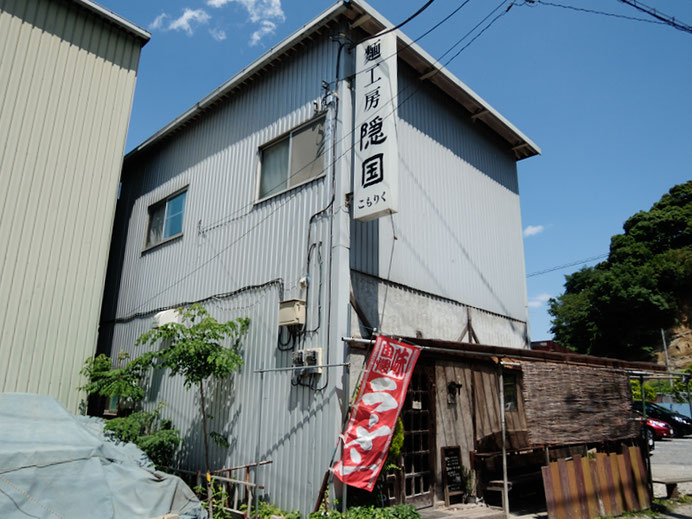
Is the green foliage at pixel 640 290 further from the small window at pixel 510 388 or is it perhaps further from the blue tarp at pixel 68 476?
the blue tarp at pixel 68 476

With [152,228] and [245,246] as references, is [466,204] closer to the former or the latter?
[245,246]

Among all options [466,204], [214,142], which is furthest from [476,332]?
[214,142]

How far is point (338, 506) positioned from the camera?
273 inches

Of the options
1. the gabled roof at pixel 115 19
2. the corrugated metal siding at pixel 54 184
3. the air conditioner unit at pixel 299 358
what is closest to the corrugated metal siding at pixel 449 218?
the air conditioner unit at pixel 299 358

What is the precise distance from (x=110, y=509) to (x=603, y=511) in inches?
308

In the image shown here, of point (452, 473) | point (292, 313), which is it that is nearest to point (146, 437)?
point (292, 313)

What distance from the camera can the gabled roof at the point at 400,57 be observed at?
9118 millimetres

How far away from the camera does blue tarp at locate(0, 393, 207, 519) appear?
5.76 meters

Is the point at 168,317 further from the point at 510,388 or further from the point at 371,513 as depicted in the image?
the point at 510,388

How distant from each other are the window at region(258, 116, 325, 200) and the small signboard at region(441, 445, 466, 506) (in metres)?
5.65

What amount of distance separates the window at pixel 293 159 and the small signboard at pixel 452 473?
18.5 feet

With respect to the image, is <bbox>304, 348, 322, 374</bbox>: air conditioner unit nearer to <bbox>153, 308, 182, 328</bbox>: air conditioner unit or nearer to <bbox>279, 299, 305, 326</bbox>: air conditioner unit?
<bbox>279, 299, 305, 326</bbox>: air conditioner unit

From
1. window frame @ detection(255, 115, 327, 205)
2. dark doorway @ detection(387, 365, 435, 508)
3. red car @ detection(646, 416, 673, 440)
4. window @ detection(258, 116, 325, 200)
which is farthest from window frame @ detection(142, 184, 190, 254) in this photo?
red car @ detection(646, 416, 673, 440)

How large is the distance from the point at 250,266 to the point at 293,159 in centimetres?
229
